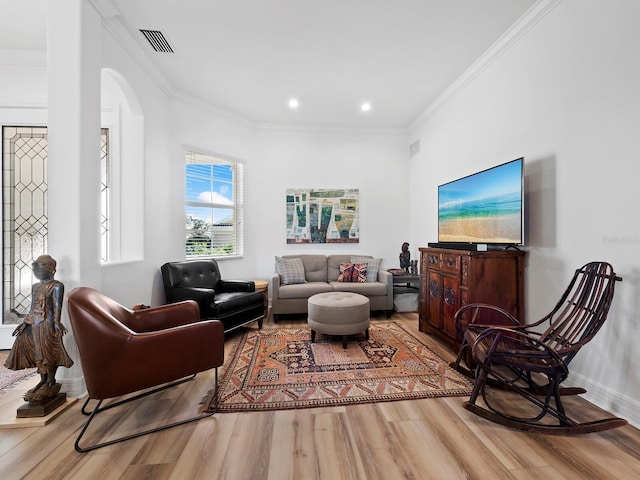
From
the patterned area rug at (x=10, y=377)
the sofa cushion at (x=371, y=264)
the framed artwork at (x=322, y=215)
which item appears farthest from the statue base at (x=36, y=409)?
the sofa cushion at (x=371, y=264)

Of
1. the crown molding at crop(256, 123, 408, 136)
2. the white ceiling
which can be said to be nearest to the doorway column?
the white ceiling

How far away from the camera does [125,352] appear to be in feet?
5.49

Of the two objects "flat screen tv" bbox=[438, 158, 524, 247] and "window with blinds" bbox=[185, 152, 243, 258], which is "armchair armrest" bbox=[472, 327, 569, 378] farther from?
"window with blinds" bbox=[185, 152, 243, 258]

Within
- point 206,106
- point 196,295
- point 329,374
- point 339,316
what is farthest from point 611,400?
point 206,106

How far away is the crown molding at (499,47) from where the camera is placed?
2383 mm

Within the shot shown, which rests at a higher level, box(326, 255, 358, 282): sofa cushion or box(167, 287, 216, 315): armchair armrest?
box(326, 255, 358, 282): sofa cushion

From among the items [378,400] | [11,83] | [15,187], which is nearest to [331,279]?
[378,400]

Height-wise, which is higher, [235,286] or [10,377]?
[235,286]

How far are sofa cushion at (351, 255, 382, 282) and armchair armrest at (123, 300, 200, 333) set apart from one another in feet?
9.09

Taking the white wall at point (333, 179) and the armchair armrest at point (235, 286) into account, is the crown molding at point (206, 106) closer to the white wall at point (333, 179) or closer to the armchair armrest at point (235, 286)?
the white wall at point (333, 179)

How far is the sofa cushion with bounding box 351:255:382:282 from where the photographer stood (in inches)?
176

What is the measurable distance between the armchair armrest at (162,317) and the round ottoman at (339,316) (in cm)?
125

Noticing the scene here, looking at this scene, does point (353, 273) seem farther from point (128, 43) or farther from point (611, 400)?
point (128, 43)

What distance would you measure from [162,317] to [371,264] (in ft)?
10.2
